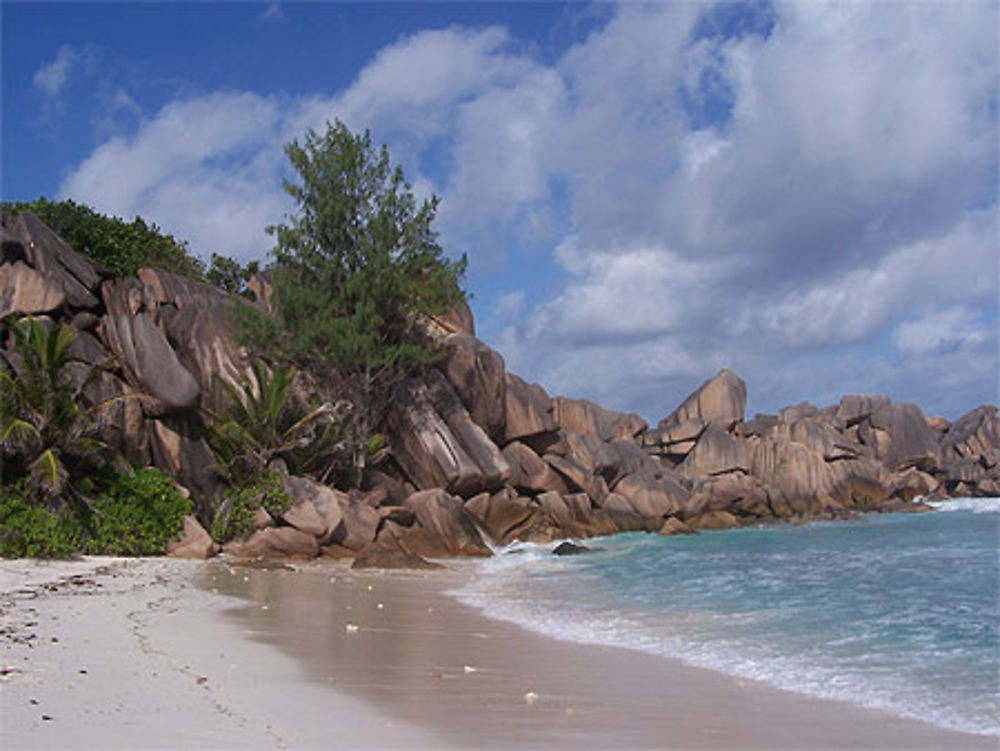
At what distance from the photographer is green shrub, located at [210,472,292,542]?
75.3ft

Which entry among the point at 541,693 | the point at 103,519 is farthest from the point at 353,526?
the point at 541,693

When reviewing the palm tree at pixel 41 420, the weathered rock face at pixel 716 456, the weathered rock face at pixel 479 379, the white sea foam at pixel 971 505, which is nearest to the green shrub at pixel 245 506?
the palm tree at pixel 41 420

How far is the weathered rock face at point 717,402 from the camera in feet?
178

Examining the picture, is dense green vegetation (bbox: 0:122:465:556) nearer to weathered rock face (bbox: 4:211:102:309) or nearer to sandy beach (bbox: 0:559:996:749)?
weathered rock face (bbox: 4:211:102:309)

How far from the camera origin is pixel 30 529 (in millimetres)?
18156

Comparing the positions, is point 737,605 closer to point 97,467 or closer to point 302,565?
point 302,565

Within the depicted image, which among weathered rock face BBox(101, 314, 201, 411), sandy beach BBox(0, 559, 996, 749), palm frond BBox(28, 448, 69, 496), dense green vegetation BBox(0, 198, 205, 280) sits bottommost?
sandy beach BBox(0, 559, 996, 749)

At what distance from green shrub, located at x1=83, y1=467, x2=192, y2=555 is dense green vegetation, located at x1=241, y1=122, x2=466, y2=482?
7.14 m

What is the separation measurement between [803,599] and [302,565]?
37.9 feet

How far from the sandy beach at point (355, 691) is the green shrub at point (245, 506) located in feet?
35.8

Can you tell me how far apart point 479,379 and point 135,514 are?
1545 cm

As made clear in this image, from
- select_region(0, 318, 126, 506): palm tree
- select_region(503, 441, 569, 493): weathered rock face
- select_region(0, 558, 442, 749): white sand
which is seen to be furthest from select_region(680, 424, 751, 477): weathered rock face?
select_region(0, 558, 442, 749): white sand

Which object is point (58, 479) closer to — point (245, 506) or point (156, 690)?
point (245, 506)

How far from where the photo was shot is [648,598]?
15008mm
